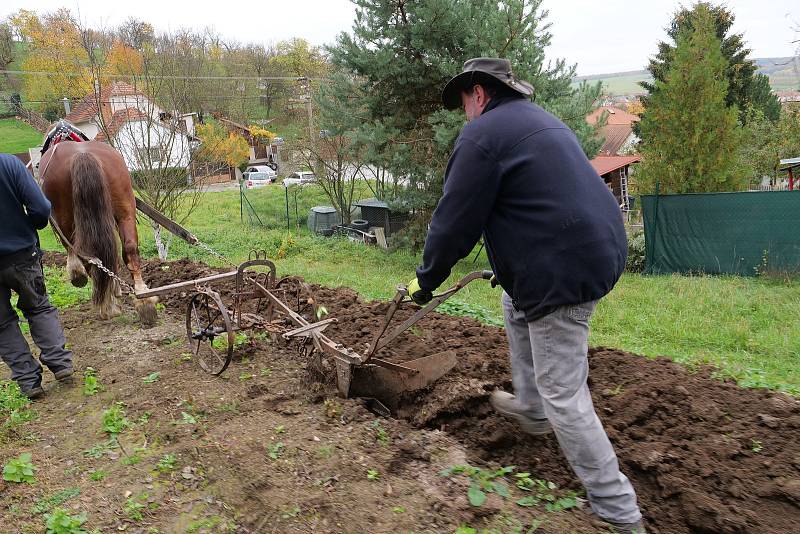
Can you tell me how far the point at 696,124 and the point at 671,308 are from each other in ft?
27.9

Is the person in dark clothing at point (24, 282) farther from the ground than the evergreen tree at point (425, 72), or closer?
closer

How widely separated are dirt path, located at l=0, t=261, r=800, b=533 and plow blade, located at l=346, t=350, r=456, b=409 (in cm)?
8

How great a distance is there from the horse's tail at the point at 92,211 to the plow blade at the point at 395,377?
297cm

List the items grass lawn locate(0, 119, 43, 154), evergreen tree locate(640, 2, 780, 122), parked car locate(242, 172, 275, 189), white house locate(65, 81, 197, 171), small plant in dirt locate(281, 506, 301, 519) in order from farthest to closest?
parked car locate(242, 172, 275, 189) < grass lawn locate(0, 119, 43, 154) < evergreen tree locate(640, 2, 780, 122) < white house locate(65, 81, 197, 171) < small plant in dirt locate(281, 506, 301, 519)

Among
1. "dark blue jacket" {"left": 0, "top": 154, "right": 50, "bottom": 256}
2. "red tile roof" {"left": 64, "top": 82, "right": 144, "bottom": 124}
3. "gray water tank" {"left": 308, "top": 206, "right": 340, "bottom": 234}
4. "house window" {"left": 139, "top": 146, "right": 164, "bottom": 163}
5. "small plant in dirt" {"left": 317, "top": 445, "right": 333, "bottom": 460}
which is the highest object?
"red tile roof" {"left": 64, "top": 82, "right": 144, "bottom": 124}

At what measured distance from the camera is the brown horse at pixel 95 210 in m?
5.42

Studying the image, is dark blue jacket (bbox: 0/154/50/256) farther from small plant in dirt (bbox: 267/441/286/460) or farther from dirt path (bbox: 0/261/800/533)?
small plant in dirt (bbox: 267/441/286/460)

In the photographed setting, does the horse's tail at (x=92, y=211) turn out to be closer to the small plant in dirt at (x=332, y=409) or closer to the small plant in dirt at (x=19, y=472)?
the small plant in dirt at (x=19, y=472)

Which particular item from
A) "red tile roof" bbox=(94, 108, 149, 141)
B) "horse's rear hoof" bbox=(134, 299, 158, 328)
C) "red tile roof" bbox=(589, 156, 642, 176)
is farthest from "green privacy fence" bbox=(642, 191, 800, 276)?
"red tile roof" bbox=(589, 156, 642, 176)

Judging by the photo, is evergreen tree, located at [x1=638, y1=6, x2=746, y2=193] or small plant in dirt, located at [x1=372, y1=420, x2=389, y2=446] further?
evergreen tree, located at [x1=638, y1=6, x2=746, y2=193]

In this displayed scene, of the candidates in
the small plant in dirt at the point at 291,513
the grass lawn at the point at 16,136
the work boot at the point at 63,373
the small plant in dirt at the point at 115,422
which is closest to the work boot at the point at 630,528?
the small plant in dirt at the point at 291,513

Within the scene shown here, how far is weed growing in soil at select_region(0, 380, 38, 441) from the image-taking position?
4.29m

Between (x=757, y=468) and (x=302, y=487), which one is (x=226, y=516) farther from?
(x=757, y=468)

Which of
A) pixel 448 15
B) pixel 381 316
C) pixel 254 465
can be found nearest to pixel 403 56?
pixel 448 15
